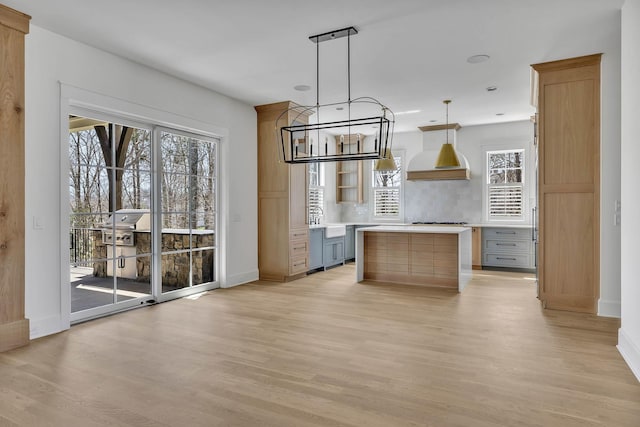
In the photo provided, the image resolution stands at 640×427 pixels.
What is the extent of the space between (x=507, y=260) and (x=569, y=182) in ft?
10.0

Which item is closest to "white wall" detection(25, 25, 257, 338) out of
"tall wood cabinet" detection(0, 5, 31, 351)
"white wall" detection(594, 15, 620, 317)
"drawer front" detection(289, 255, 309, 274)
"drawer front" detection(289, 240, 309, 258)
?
"tall wood cabinet" detection(0, 5, 31, 351)

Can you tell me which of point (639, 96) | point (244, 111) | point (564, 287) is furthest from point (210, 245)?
point (639, 96)

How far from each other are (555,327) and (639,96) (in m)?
2.15

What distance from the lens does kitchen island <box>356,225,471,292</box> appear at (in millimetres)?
5703

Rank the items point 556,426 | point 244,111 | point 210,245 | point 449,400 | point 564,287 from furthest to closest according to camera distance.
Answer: point 244,111 → point 210,245 → point 564,287 → point 449,400 → point 556,426

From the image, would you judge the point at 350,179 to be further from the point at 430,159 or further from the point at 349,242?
the point at 430,159

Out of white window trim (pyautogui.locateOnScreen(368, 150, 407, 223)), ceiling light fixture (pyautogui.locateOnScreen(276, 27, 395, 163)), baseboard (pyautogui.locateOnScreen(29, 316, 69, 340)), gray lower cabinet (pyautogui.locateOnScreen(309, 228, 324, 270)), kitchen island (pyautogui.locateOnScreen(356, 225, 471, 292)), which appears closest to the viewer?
baseboard (pyautogui.locateOnScreen(29, 316, 69, 340))

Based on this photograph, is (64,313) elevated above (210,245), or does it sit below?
below

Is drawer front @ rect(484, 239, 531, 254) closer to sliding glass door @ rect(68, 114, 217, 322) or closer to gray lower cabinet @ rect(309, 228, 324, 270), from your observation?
gray lower cabinet @ rect(309, 228, 324, 270)

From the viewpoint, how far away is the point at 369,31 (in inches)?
146

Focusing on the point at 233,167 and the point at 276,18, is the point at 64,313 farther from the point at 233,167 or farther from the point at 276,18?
the point at 276,18

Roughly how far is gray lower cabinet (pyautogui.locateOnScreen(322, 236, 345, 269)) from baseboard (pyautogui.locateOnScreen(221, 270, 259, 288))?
1.52 meters

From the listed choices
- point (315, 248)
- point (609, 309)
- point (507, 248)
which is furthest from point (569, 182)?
point (315, 248)

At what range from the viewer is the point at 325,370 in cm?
281
